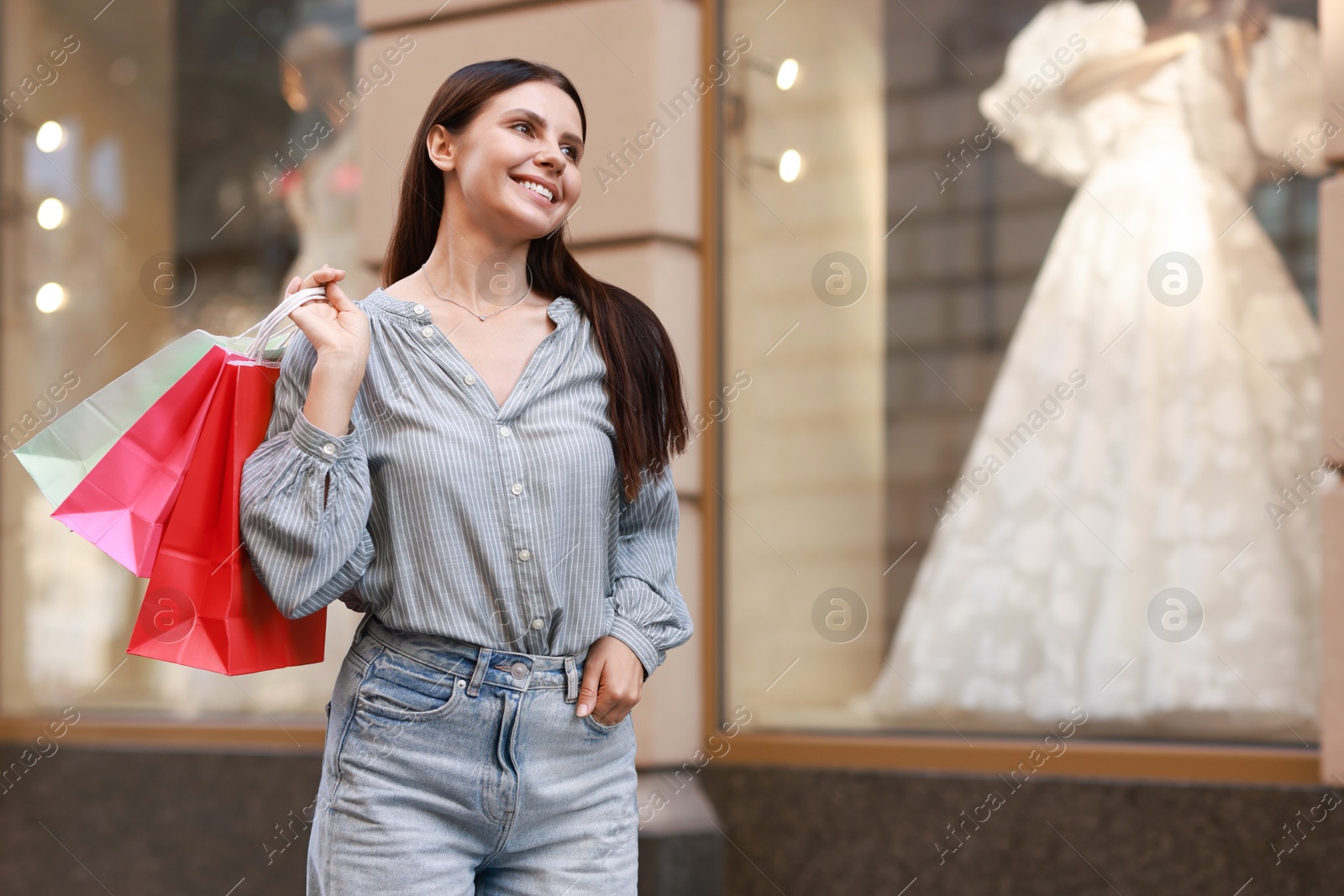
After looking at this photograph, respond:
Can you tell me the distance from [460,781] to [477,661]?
17 cm

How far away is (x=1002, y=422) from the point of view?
14.3 feet

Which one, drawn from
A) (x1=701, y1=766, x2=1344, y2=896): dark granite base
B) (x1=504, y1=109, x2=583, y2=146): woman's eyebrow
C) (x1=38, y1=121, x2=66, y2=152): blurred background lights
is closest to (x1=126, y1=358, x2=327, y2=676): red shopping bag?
(x1=504, y1=109, x2=583, y2=146): woman's eyebrow

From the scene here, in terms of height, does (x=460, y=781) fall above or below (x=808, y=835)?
above

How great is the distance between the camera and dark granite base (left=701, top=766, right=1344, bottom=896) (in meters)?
3.59

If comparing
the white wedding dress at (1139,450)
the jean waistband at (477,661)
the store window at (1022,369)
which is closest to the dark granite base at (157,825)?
the store window at (1022,369)

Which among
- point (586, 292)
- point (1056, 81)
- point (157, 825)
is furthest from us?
point (157, 825)

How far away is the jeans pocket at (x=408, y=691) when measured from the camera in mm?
1861

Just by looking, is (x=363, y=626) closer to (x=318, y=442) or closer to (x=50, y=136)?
(x=318, y=442)

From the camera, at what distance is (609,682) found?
196cm

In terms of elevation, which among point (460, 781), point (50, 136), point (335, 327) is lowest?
point (460, 781)

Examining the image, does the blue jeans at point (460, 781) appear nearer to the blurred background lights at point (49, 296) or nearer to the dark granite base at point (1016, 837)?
the dark granite base at point (1016, 837)

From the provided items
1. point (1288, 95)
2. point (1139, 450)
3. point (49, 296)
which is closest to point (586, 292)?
point (1139, 450)

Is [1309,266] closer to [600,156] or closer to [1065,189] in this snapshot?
[1065,189]

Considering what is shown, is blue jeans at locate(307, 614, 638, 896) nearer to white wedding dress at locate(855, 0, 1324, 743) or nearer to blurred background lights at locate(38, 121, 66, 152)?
white wedding dress at locate(855, 0, 1324, 743)
